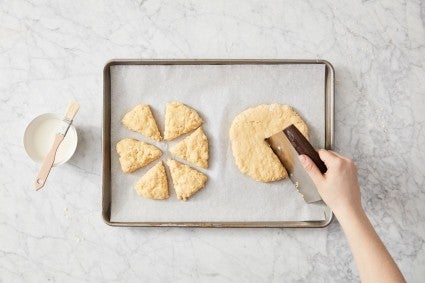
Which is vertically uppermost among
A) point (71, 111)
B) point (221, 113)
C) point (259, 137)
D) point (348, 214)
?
point (71, 111)

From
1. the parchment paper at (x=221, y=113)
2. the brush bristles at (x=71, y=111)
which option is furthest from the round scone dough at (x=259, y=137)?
the brush bristles at (x=71, y=111)

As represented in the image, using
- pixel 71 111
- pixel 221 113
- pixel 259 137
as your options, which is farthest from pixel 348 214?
pixel 71 111

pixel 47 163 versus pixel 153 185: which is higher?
pixel 47 163

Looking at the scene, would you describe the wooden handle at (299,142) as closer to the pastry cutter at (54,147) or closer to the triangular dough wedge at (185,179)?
the triangular dough wedge at (185,179)

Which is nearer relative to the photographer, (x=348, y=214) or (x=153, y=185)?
(x=348, y=214)

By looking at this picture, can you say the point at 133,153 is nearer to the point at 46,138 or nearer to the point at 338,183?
the point at 46,138

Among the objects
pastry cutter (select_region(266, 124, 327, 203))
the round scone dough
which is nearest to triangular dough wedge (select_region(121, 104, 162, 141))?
the round scone dough

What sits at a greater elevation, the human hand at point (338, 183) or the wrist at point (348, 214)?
the human hand at point (338, 183)
